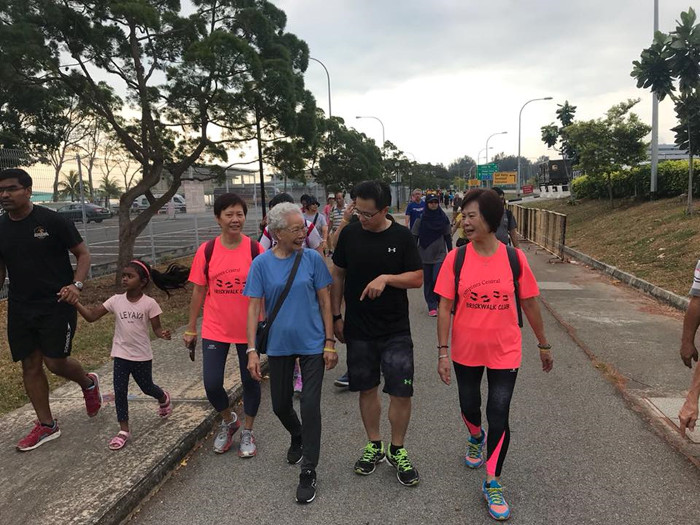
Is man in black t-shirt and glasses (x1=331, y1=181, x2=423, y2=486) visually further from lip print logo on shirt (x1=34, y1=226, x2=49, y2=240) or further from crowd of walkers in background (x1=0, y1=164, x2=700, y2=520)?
lip print logo on shirt (x1=34, y1=226, x2=49, y2=240)

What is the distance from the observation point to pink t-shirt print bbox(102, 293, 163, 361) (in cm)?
339

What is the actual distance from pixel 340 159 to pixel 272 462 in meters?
26.4

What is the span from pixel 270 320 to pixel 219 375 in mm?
664

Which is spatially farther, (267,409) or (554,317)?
(554,317)

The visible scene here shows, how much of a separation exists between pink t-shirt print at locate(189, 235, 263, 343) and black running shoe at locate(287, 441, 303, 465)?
756 millimetres

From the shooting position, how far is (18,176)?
325cm

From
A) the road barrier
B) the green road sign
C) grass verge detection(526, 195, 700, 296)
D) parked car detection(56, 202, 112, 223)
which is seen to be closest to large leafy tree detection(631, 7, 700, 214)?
grass verge detection(526, 195, 700, 296)

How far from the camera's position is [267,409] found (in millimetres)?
4227

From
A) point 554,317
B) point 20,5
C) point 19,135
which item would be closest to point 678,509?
point 554,317

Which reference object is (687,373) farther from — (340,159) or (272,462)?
(340,159)

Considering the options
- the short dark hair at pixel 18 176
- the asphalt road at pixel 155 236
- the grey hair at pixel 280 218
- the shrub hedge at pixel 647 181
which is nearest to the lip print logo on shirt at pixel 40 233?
the short dark hair at pixel 18 176

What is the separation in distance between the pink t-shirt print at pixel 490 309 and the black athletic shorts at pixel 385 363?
1.11 feet

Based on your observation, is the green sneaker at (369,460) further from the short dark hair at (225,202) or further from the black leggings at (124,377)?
the short dark hair at (225,202)

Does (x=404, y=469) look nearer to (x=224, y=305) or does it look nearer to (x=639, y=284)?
(x=224, y=305)
